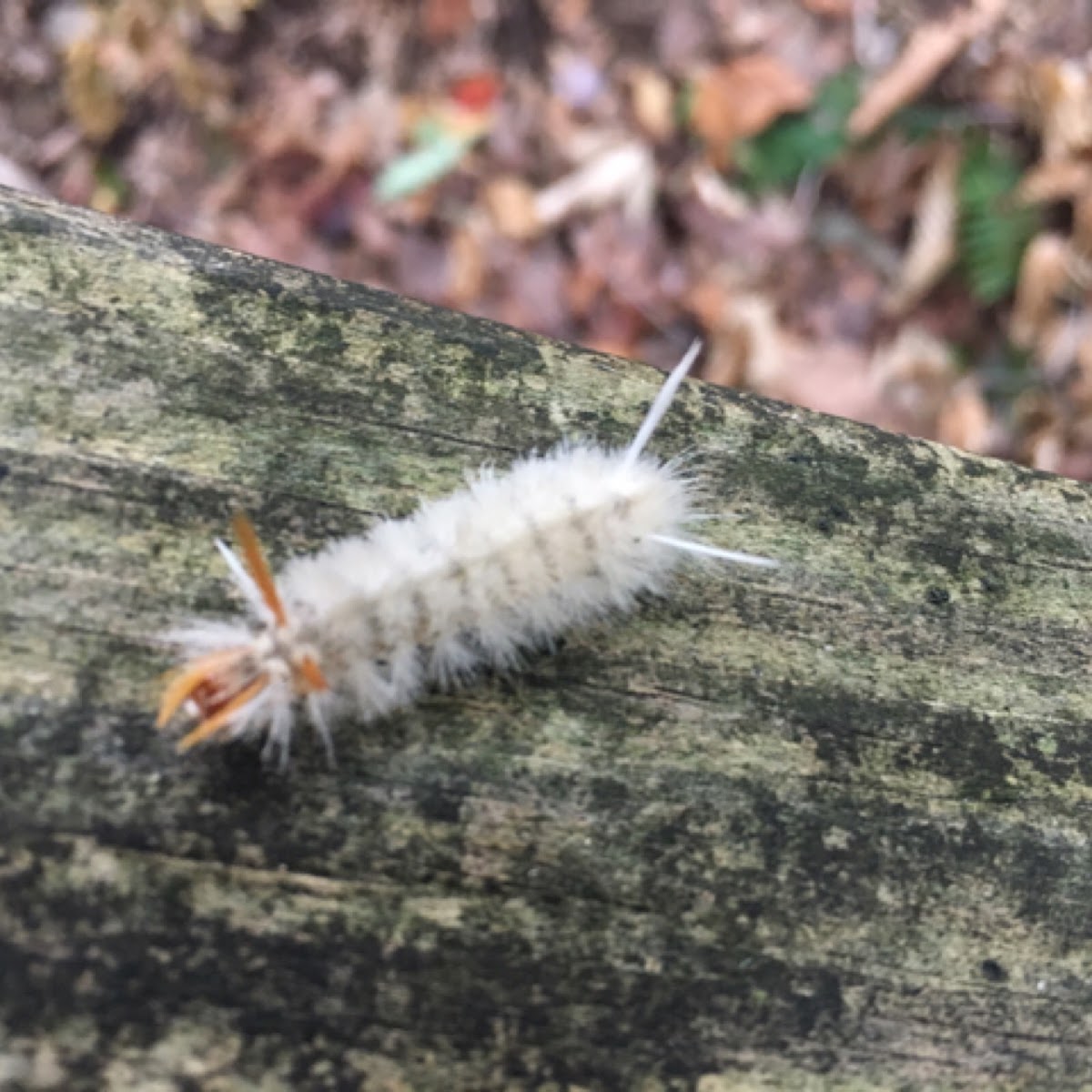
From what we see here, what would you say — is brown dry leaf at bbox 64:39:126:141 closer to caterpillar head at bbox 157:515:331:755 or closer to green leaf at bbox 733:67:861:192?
green leaf at bbox 733:67:861:192

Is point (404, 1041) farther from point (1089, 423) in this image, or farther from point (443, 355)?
point (1089, 423)

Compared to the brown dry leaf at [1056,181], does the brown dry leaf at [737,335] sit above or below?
below

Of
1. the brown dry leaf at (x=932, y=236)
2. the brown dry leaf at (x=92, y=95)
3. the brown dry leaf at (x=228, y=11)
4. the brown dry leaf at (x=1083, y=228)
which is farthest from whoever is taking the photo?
the brown dry leaf at (x=228, y=11)

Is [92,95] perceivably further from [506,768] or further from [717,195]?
[506,768]

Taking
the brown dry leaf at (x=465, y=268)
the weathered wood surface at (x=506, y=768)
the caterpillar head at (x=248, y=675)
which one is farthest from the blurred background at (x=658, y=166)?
the caterpillar head at (x=248, y=675)

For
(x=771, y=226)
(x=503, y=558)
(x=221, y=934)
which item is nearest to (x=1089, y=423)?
(x=771, y=226)

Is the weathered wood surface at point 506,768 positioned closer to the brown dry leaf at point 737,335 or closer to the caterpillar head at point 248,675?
the caterpillar head at point 248,675
